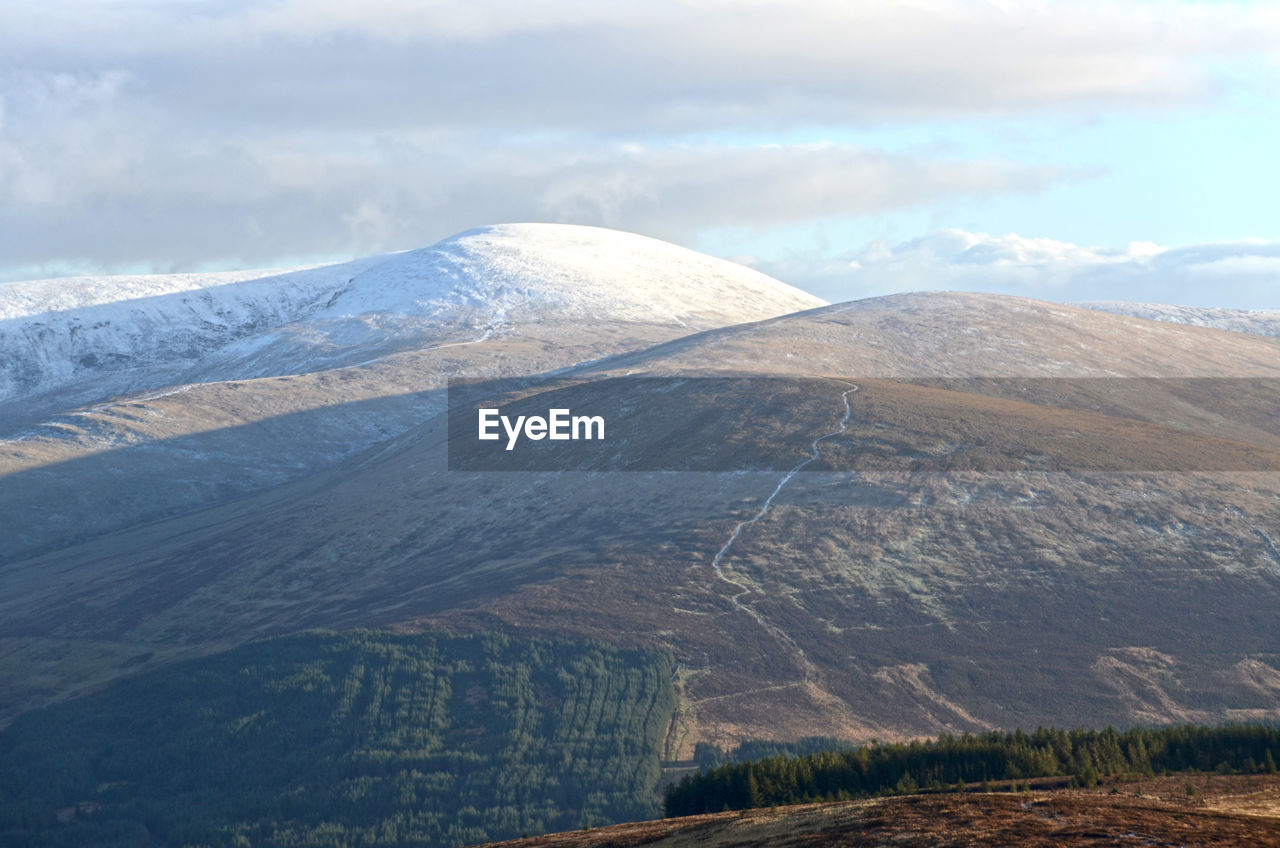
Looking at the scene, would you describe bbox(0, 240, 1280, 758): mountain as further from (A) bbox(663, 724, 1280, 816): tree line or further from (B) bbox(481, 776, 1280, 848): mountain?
(B) bbox(481, 776, 1280, 848): mountain

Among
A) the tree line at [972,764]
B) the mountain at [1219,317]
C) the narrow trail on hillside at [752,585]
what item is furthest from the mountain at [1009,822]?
the mountain at [1219,317]

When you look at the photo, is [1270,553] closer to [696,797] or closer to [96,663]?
[696,797]

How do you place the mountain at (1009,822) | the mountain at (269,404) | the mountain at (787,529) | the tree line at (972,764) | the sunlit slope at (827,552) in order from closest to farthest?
the mountain at (1009,822) → the tree line at (972,764) → the sunlit slope at (827,552) → the mountain at (787,529) → the mountain at (269,404)

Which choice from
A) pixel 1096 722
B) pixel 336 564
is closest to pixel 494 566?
pixel 336 564

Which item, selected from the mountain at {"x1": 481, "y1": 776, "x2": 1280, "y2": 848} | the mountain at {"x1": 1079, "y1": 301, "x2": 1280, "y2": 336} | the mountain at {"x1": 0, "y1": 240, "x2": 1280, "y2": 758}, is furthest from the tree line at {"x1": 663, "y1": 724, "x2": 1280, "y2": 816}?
the mountain at {"x1": 1079, "y1": 301, "x2": 1280, "y2": 336}

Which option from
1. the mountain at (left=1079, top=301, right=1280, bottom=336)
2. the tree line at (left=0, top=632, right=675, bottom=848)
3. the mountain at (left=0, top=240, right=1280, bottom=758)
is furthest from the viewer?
the mountain at (left=1079, top=301, right=1280, bottom=336)

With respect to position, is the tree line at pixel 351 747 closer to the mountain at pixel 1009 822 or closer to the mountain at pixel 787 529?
the mountain at pixel 787 529

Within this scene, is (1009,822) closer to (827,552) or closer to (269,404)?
(827,552)
